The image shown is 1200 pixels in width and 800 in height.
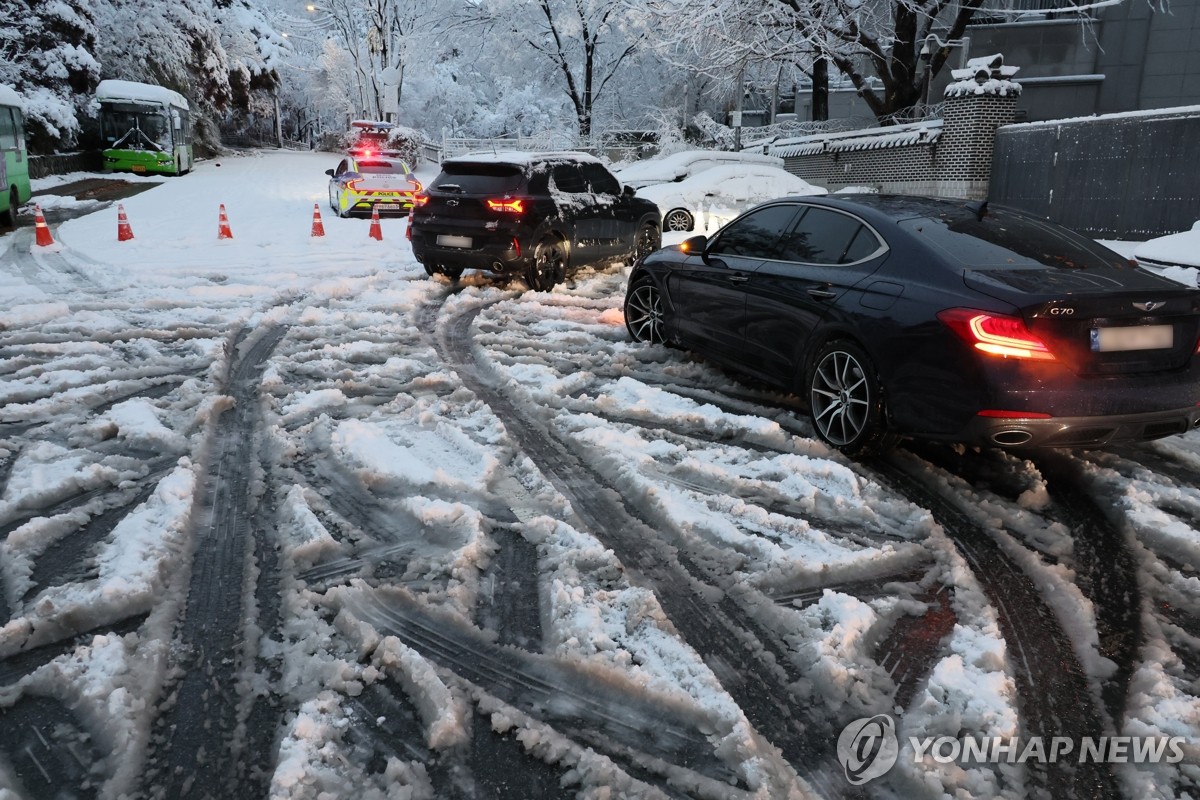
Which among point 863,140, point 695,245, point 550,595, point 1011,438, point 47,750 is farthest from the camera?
point 863,140

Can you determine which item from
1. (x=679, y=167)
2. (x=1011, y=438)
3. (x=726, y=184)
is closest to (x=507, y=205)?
(x=1011, y=438)

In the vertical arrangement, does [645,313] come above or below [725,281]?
below

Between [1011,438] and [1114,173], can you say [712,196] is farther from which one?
[1011,438]

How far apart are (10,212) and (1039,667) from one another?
718 inches

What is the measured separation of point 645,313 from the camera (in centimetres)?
733

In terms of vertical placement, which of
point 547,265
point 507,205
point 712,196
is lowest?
point 547,265

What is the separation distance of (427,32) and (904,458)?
5039 centimetres

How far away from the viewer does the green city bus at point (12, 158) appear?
14.8m

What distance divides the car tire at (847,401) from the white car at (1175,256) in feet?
21.3

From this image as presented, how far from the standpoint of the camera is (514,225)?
31.7 feet

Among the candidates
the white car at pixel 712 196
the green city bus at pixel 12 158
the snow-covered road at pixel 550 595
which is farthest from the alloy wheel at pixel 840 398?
the green city bus at pixel 12 158

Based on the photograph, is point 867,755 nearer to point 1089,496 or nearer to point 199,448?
point 1089,496

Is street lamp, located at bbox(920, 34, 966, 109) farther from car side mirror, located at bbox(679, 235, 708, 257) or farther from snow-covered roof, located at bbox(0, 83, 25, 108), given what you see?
snow-covered roof, located at bbox(0, 83, 25, 108)

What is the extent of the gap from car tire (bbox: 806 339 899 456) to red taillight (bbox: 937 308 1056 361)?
633mm
